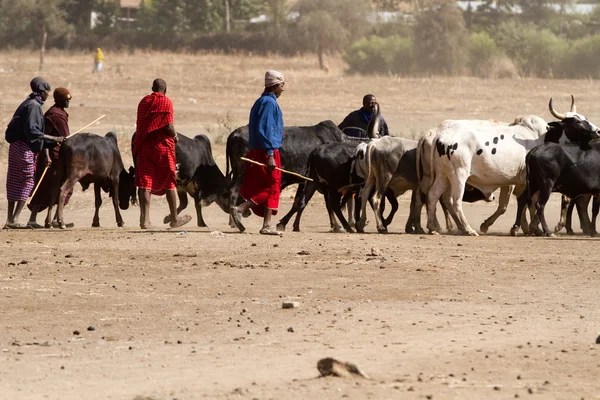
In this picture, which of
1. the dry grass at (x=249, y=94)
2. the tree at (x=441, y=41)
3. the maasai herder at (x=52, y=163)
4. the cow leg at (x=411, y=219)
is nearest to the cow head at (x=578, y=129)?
the cow leg at (x=411, y=219)

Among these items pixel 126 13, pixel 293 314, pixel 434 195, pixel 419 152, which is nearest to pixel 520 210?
pixel 434 195

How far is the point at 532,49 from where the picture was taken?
57531 millimetres

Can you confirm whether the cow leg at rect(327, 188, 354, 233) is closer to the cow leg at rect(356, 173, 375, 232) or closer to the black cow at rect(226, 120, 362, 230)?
the cow leg at rect(356, 173, 375, 232)

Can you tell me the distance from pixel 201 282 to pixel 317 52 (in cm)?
5114

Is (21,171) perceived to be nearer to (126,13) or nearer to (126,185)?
(126,185)

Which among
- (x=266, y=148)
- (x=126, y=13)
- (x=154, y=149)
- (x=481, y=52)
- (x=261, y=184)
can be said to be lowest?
(x=261, y=184)

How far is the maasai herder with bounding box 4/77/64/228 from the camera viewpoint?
15648 millimetres

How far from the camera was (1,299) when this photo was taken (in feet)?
35.1

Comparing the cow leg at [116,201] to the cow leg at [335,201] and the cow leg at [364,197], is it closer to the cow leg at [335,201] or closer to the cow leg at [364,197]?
the cow leg at [335,201]

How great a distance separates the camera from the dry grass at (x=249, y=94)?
31.5 meters

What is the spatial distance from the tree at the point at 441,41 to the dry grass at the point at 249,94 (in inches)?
205

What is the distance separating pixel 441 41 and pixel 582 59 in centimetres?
631

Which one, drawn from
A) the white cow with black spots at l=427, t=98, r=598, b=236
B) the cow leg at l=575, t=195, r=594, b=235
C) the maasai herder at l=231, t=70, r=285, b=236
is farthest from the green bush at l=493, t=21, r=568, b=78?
the maasai herder at l=231, t=70, r=285, b=236

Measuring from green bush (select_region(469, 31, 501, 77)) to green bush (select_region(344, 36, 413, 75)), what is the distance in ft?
8.95
